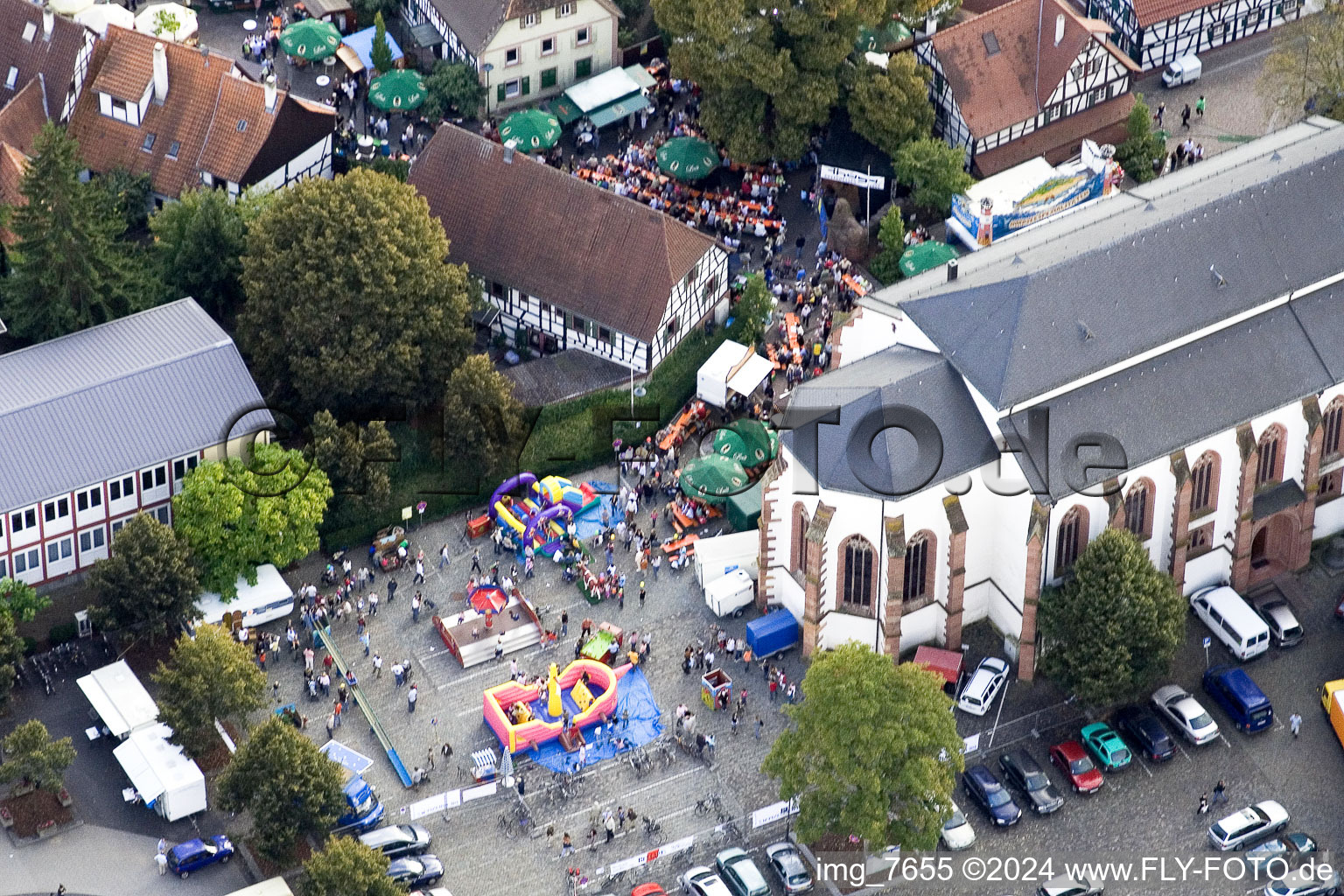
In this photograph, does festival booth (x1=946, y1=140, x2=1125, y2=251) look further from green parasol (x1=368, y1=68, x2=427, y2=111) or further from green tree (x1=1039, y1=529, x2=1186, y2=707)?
green parasol (x1=368, y1=68, x2=427, y2=111)

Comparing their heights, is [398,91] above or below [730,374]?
above

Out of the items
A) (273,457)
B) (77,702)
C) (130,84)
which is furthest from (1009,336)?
(130,84)

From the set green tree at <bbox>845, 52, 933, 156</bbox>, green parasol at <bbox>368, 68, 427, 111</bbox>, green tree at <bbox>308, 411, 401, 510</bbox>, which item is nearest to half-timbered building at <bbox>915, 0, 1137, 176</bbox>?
green tree at <bbox>845, 52, 933, 156</bbox>

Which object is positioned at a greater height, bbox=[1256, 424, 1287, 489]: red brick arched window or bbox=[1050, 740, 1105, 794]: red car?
bbox=[1256, 424, 1287, 489]: red brick arched window

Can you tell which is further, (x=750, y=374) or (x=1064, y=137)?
(x=1064, y=137)

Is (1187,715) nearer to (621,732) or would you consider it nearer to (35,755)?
(621,732)

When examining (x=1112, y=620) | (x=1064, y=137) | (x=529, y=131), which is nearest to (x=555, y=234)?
(x=529, y=131)

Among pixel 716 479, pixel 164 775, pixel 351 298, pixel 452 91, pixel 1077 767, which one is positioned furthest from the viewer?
pixel 452 91
